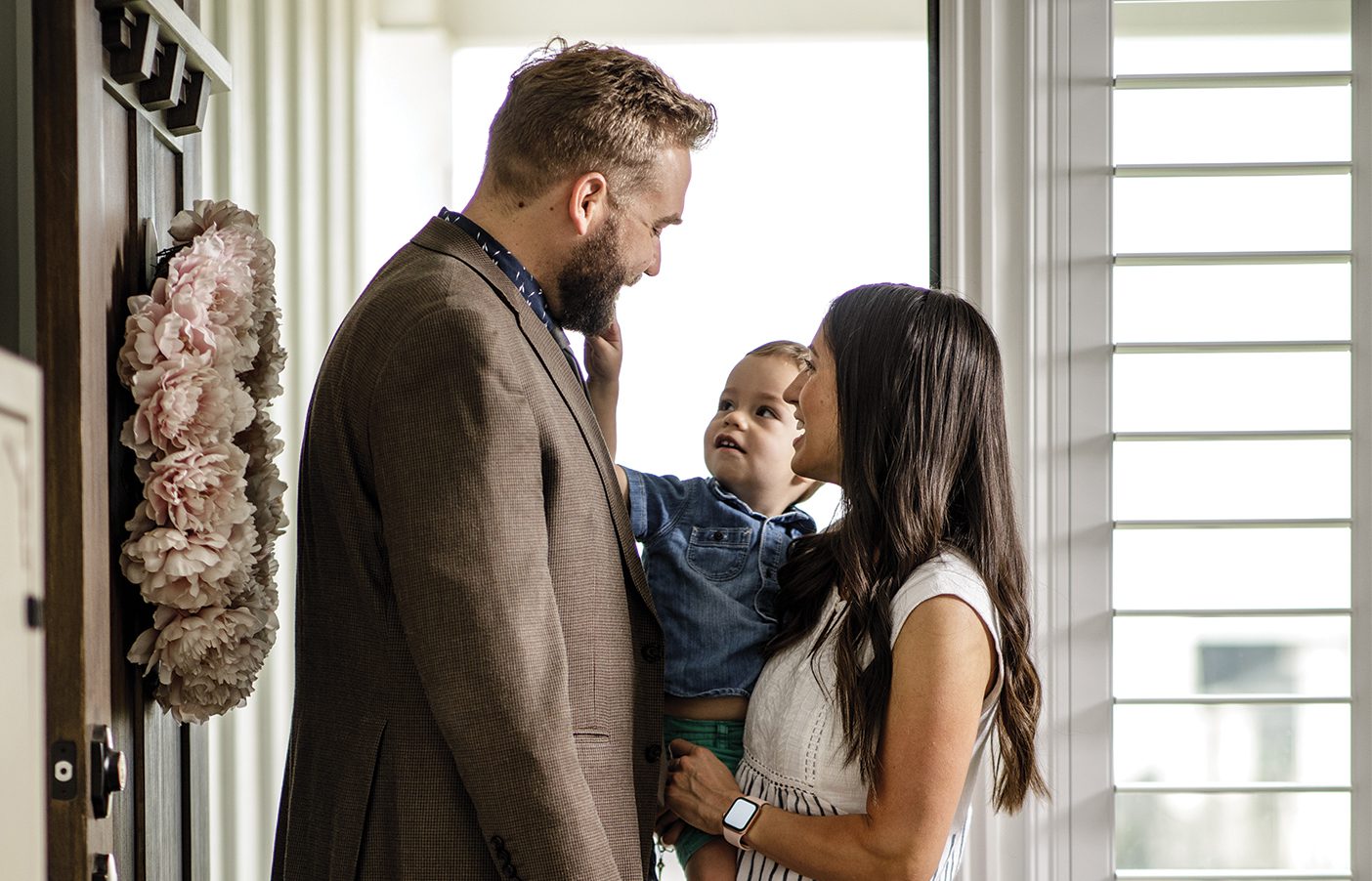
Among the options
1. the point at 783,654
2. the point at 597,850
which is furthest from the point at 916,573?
the point at 597,850

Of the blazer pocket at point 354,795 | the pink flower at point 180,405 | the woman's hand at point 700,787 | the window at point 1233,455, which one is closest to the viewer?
the pink flower at point 180,405

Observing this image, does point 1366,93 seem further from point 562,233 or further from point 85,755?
point 85,755

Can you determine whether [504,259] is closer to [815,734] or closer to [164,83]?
[164,83]

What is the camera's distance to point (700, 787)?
1.41m

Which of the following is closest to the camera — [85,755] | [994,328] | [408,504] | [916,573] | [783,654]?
[85,755]

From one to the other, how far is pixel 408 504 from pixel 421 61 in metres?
1.33

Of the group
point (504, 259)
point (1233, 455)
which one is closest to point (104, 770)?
point (504, 259)

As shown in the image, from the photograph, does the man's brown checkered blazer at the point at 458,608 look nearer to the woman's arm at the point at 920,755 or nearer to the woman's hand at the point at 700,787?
the woman's hand at the point at 700,787

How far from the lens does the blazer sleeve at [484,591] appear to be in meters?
1.10

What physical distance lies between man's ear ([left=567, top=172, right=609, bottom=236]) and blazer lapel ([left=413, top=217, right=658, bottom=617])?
116mm

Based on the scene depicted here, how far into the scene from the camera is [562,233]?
1.38 m

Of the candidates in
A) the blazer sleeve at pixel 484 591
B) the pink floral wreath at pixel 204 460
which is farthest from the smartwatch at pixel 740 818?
the pink floral wreath at pixel 204 460

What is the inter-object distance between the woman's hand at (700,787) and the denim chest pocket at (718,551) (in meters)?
0.22

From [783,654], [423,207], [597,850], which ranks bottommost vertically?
[597,850]
